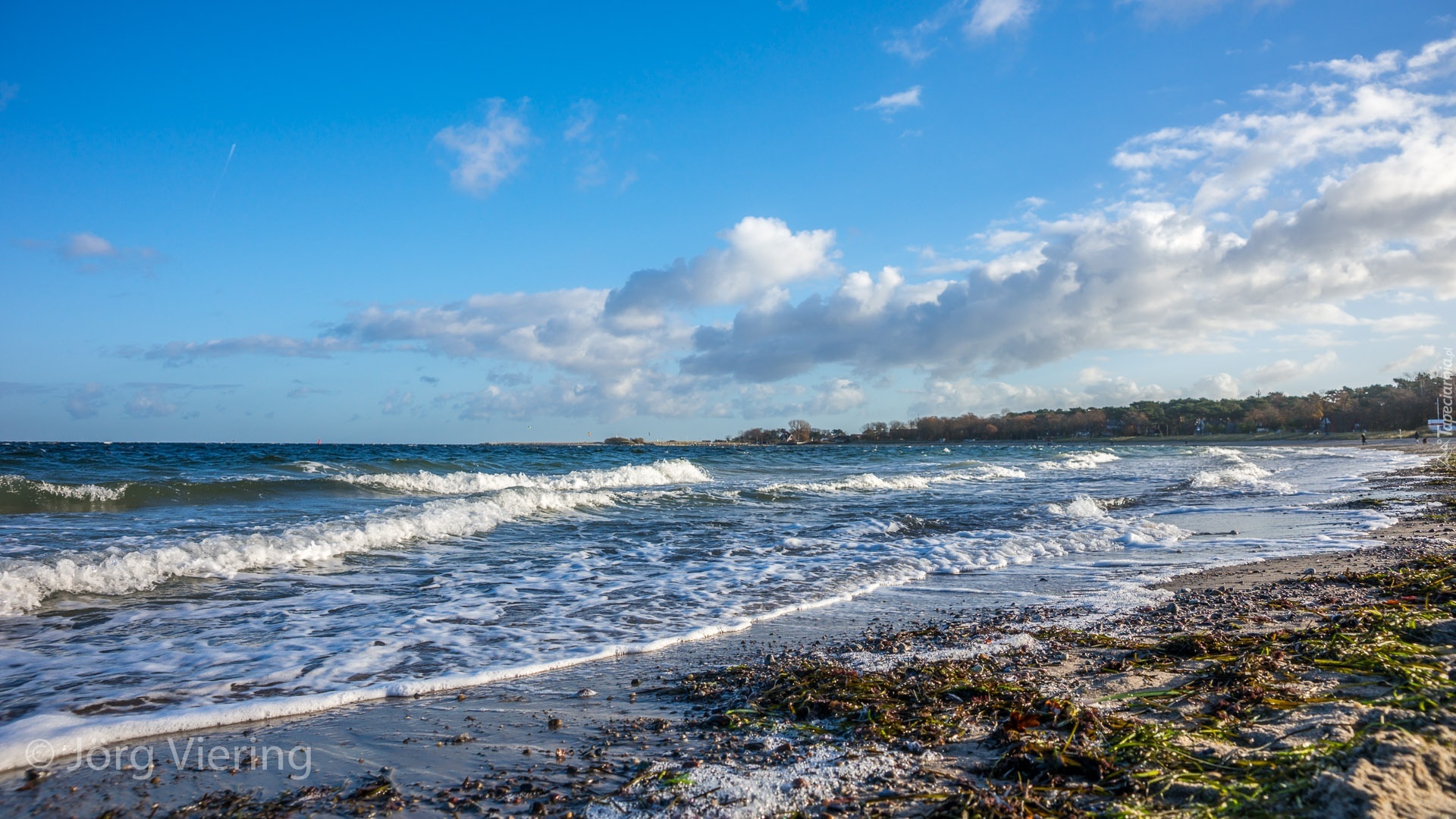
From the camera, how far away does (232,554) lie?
8.82 metres

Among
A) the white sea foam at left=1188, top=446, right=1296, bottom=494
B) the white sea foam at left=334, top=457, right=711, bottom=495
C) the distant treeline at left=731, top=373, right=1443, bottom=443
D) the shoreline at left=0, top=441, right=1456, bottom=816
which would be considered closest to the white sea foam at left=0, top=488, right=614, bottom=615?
the shoreline at left=0, top=441, right=1456, bottom=816

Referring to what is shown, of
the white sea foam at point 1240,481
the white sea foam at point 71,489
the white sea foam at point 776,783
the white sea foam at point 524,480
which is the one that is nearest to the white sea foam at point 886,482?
the white sea foam at point 524,480

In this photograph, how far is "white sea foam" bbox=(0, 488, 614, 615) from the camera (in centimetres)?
709

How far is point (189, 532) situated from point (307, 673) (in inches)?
323

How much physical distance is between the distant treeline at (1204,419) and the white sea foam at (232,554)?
108764 millimetres

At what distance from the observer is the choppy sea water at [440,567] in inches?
183

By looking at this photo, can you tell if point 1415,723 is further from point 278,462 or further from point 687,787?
point 278,462

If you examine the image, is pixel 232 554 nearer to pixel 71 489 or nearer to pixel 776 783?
pixel 776 783

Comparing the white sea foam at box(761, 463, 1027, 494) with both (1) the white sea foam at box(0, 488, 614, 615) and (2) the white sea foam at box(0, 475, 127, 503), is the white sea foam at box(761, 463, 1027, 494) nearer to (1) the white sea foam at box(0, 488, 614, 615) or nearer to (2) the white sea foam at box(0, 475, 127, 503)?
(1) the white sea foam at box(0, 488, 614, 615)

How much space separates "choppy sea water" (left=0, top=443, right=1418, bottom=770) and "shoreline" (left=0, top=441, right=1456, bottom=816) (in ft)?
1.32

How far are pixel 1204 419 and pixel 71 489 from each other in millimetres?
150943

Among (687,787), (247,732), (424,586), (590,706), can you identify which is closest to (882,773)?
(687,787)

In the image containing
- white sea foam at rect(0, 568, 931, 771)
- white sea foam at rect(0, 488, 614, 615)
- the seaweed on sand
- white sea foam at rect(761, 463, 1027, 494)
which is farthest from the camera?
white sea foam at rect(761, 463, 1027, 494)

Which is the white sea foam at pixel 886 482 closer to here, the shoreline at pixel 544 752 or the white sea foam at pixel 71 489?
the white sea foam at pixel 71 489
